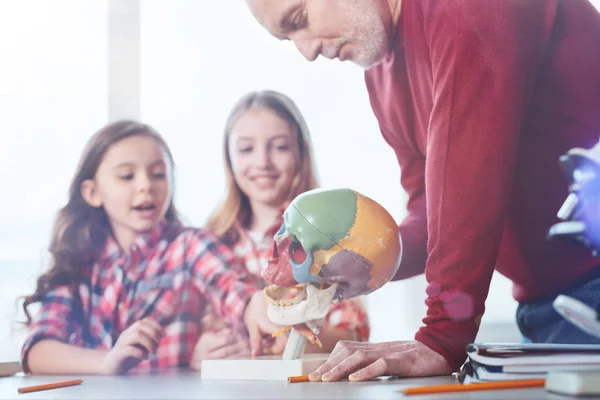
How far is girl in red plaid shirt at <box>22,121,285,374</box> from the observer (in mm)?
2189

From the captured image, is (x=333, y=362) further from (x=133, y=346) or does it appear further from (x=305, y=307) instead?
(x=133, y=346)

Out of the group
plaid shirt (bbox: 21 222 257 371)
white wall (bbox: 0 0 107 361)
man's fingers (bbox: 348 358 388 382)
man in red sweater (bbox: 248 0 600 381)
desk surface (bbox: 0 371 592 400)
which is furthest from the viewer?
white wall (bbox: 0 0 107 361)

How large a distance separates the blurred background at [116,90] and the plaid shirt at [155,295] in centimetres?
10

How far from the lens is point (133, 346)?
218 centimetres

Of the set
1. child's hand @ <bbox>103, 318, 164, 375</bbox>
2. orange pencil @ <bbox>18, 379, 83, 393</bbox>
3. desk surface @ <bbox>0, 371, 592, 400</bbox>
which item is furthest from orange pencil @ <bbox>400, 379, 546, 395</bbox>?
child's hand @ <bbox>103, 318, 164, 375</bbox>

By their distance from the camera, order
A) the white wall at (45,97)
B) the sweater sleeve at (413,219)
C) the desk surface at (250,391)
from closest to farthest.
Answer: the desk surface at (250,391) < the sweater sleeve at (413,219) < the white wall at (45,97)

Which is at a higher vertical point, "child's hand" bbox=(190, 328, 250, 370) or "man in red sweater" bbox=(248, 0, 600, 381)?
"man in red sweater" bbox=(248, 0, 600, 381)

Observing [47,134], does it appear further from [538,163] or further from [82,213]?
[538,163]

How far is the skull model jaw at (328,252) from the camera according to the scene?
1.34m

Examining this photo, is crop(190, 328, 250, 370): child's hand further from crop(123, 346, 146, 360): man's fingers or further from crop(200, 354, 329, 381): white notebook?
crop(200, 354, 329, 381): white notebook

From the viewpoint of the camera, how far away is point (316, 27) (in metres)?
1.82

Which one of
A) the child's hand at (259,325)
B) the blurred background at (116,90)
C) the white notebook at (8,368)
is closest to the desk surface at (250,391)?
the white notebook at (8,368)

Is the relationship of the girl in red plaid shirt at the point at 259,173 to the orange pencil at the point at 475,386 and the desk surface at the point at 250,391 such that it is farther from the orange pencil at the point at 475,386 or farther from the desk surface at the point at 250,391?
the orange pencil at the point at 475,386

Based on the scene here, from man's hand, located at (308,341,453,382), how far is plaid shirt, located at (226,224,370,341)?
88 cm
